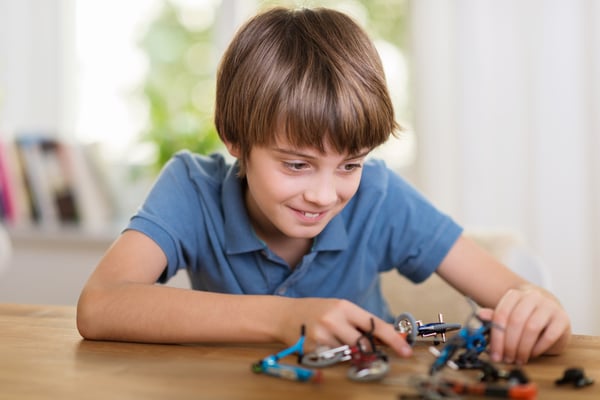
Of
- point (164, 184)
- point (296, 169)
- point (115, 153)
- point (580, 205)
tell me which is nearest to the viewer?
point (296, 169)

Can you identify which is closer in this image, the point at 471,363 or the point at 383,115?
the point at 471,363

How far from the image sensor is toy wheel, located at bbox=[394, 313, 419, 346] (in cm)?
92

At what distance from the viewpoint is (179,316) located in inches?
39.6

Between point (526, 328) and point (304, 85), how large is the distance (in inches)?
17.4

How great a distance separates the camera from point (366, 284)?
1.46m

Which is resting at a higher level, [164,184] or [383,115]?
[383,115]

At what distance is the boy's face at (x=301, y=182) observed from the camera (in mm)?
1126

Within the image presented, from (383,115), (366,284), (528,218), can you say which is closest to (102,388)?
(383,115)

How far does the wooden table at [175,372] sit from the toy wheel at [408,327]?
17 millimetres

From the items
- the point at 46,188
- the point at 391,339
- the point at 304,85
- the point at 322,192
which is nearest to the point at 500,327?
the point at 391,339

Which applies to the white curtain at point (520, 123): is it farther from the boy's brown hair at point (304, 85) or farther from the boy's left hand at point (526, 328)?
the boy's left hand at point (526, 328)

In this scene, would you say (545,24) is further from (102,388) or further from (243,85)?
(102,388)

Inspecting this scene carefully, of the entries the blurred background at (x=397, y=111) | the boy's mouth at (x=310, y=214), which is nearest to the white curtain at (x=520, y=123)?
the blurred background at (x=397, y=111)

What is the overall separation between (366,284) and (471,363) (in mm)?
622
